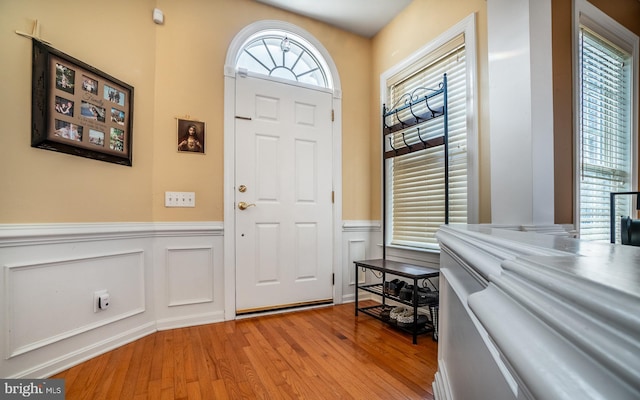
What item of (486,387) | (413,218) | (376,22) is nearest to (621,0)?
(376,22)

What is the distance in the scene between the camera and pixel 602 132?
225cm

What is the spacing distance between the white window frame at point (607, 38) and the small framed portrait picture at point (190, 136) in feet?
8.66

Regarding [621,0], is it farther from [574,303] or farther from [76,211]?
[76,211]

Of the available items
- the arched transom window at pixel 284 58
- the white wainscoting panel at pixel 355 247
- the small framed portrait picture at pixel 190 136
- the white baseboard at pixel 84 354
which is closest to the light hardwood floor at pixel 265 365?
the white baseboard at pixel 84 354

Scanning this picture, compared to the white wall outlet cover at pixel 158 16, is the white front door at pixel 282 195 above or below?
below

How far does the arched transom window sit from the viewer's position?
2811 mm

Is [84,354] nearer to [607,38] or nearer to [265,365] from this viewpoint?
[265,365]

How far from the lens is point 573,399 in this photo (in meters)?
0.19

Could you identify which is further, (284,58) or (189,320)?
(284,58)

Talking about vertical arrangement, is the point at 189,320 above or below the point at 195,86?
below

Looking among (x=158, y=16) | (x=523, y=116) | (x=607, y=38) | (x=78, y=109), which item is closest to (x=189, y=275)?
(x=78, y=109)

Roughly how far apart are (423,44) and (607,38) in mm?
1319

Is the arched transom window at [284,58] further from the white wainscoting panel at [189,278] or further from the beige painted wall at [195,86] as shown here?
the white wainscoting panel at [189,278]

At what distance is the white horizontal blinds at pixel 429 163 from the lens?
89.4 inches
